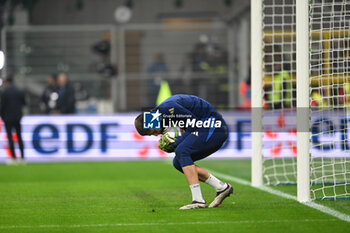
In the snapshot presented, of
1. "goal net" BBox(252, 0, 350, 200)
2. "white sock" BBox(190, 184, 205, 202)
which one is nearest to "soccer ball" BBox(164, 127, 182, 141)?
"white sock" BBox(190, 184, 205, 202)

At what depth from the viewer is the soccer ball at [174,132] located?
8.74 metres

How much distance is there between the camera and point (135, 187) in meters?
11.8

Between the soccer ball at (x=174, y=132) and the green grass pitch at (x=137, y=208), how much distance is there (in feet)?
2.91

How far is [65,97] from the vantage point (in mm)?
20531

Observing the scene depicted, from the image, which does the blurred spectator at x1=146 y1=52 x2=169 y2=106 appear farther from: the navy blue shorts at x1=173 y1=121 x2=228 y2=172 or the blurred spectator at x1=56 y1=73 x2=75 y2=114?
the navy blue shorts at x1=173 y1=121 x2=228 y2=172

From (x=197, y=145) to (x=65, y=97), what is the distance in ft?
41.0

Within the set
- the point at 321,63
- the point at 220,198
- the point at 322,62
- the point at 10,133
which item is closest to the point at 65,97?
the point at 10,133

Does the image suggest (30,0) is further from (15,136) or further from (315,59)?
(315,59)

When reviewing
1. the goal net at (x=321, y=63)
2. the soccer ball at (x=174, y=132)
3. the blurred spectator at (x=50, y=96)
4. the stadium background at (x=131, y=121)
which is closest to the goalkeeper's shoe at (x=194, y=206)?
the stadium background at (x=131, y=121)

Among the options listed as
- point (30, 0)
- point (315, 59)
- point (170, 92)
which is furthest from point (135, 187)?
point (30, 0)

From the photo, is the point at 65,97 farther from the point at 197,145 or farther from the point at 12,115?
the point at 197,145

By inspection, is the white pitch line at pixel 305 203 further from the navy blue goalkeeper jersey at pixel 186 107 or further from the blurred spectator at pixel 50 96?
the blurred spectator at pixel 50 96

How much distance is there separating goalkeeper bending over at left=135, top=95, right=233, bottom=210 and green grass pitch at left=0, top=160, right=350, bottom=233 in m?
0.31

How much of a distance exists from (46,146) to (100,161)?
1.46 m
